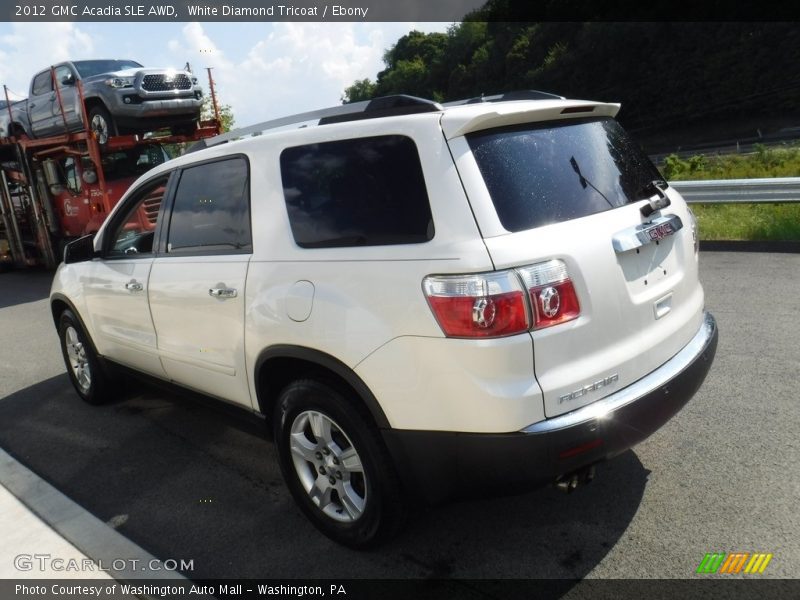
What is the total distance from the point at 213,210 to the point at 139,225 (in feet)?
3.64

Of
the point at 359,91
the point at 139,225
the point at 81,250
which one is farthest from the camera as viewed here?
the point at 359,91

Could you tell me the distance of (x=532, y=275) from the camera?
2.46 meters

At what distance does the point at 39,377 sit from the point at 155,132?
7.49 m

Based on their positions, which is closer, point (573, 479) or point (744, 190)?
point (573, 479)

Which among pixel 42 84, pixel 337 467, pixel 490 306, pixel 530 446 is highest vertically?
pixel 42 84

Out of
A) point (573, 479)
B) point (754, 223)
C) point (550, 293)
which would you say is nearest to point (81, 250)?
point (550, 293)

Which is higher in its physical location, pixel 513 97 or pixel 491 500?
pixel 513 97

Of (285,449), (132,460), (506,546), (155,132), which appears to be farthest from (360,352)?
(155,132)

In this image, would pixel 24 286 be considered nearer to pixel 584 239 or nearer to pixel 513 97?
pixel 513 97

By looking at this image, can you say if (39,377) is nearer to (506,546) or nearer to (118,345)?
(118,345)

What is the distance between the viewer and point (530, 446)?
2449 millimetres

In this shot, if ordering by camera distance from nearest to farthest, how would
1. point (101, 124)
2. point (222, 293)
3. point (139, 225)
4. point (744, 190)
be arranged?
point (222, 293)
point (139, 225)
point (744, 190)
point (101, 124)

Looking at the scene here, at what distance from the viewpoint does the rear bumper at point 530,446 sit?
8.09 ft

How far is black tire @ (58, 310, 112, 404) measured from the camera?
509 cm
